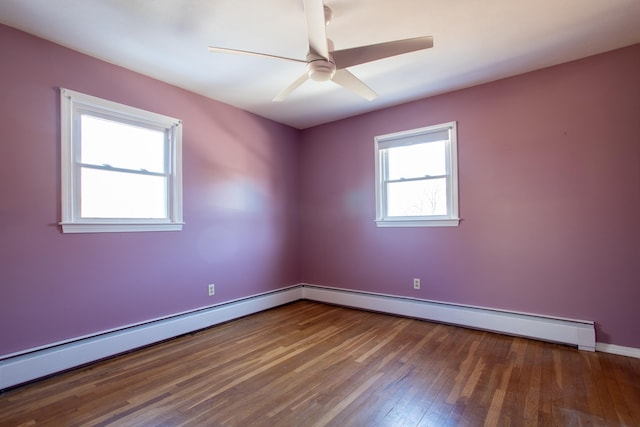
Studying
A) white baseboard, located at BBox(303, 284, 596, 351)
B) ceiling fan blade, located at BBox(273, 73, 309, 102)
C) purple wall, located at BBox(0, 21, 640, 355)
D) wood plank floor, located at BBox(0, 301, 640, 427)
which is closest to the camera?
wood plank floor, located at BBox(0, 301, 640, 427)

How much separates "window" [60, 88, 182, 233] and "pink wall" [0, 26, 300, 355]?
8 centimetres

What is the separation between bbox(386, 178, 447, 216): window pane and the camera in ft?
11.8

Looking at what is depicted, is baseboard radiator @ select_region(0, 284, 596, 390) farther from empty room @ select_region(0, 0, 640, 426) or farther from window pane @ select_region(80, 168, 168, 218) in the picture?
window pane @ select_region(80, 168, 168, 218)

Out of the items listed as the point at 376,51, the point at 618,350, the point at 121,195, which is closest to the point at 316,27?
the point at 376,51

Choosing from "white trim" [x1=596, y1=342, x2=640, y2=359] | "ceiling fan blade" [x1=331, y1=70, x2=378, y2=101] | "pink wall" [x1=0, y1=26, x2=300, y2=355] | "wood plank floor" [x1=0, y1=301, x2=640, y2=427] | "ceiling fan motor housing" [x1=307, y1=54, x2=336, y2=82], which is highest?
"ceiling fan blade" [x1=331, y1=70, x2=378, y2=101]

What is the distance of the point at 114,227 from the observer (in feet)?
9.07

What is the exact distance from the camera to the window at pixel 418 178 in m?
3.51

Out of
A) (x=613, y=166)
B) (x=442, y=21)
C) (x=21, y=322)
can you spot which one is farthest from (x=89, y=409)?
(x=613, y=166)

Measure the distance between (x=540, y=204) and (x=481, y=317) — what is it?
4.20ft

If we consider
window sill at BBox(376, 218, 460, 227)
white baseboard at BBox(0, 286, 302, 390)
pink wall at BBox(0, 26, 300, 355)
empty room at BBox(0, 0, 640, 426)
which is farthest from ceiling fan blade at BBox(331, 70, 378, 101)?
white baseboard at BBox(0, 286, 302, 390)

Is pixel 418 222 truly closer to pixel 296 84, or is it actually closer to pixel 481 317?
pixel 481 317

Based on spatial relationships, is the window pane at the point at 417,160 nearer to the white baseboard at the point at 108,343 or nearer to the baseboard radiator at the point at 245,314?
the baseboard radiator at the point at 245,314

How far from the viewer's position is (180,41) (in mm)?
2465

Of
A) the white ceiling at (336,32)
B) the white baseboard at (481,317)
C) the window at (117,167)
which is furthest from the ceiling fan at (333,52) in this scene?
the white baseboard at (481,317)
